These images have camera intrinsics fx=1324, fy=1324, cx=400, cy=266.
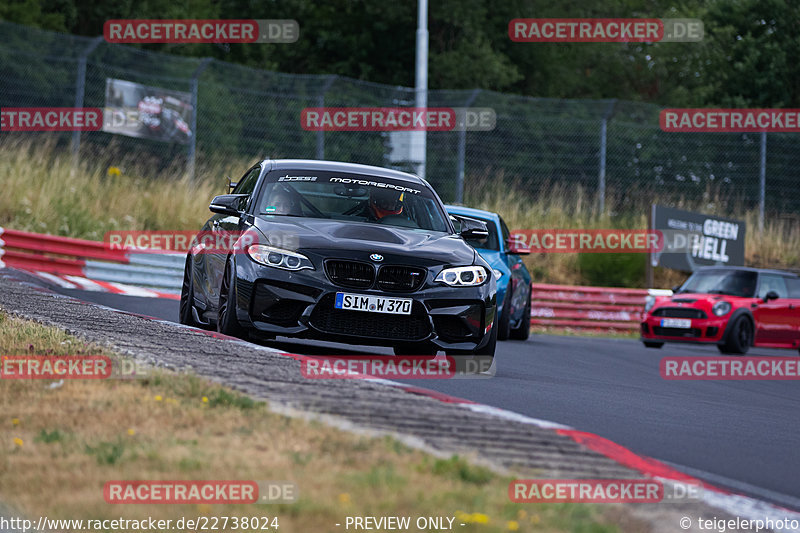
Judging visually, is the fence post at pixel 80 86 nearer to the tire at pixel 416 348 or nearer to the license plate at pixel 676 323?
the license plate at pixel 676 323

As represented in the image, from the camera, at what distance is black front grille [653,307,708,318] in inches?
747

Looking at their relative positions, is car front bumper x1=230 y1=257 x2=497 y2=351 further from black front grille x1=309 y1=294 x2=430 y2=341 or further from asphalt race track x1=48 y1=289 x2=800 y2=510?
asphalt race track x1=48 y1=289 x2=800 y2=510

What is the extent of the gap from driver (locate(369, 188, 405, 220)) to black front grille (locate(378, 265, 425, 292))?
1.13 m

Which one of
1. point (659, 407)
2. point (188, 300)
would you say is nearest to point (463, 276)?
point (659, 407)

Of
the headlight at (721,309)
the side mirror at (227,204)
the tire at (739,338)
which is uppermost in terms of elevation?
the side mirror at (227,204)

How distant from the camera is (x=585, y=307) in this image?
22.5 m

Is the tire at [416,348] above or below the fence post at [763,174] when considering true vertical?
below

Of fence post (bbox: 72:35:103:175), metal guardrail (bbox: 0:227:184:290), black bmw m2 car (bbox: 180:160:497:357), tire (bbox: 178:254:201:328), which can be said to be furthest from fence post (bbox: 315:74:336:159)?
black bmw m2 car (bbox: 180:160:497:357)

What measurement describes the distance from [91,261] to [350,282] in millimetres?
11222

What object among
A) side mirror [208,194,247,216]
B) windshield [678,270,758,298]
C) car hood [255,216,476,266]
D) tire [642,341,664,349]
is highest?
side mirror [208,194,247,216]

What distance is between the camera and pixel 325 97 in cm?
2542

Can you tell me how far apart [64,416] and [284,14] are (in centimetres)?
4465

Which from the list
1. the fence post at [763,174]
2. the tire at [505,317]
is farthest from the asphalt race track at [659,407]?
the fence post at [763,174]

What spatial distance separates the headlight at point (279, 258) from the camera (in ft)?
30.1
